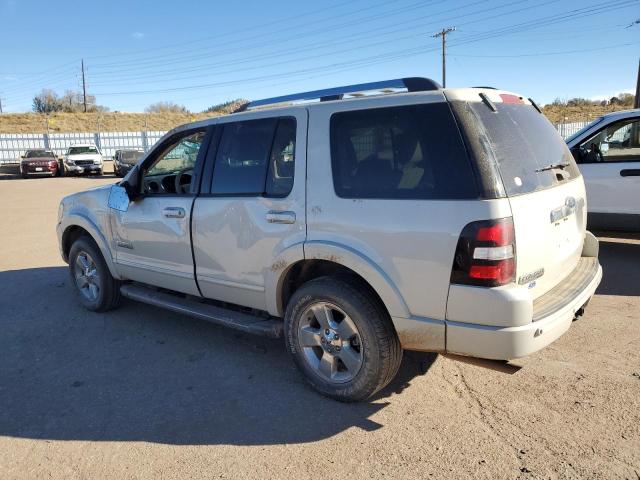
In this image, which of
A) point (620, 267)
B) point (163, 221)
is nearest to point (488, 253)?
point (163, 221)

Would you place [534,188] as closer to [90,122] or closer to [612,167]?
[612,167]

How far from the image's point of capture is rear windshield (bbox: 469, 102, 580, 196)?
9.52 feet

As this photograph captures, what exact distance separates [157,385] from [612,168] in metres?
5.80

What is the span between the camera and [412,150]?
119 inches

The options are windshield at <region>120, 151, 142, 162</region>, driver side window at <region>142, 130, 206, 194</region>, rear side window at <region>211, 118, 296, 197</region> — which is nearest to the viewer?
rear side window at <region>211, 118, 296, 197</region>

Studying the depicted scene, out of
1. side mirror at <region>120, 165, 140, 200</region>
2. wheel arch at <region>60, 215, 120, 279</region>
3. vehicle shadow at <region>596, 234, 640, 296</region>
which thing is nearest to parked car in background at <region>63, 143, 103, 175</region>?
wheel arch at <region>60, 215, 120, 279</region>

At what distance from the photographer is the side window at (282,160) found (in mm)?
3545

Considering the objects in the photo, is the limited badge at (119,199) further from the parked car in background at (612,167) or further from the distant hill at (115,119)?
the distant hill at (115,119)

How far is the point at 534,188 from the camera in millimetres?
3033

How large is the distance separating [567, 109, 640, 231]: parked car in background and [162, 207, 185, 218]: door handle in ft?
16.5

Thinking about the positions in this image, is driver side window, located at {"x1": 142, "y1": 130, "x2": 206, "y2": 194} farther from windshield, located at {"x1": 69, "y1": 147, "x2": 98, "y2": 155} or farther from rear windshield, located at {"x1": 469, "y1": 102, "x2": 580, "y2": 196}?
windshield, located at {"x1": 69, "y1": 147, "x2": 98, "y2": 155}

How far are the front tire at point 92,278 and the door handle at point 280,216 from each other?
246cm

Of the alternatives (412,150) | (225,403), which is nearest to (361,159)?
(412,150)

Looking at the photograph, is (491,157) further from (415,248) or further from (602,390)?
(602,390)
